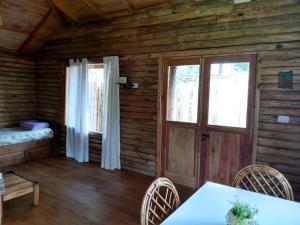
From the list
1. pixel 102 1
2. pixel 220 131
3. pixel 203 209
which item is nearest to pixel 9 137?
pixel 102 1

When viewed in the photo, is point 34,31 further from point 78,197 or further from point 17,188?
point 78,197

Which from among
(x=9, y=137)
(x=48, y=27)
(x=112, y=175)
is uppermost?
(x=48, y=27)

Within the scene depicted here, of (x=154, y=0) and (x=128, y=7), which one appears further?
(x=128, y=7)

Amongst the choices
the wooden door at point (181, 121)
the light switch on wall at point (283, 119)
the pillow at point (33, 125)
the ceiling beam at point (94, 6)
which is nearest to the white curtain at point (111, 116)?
the ceiling beam at point (94, 6)

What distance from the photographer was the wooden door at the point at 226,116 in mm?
3596

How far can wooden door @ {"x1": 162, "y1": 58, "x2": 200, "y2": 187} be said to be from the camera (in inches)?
160

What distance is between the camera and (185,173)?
421 centimetres

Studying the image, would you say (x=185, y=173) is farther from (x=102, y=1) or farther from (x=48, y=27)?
(x=48, y=27)

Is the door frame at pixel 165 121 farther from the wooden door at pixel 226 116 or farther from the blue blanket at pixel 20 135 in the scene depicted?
the blue blanket at pixel 20 135

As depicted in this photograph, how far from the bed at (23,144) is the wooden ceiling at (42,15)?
6.65 ft

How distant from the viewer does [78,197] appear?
3682 mm

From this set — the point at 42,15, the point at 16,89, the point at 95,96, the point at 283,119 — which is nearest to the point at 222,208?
the point at 283,119

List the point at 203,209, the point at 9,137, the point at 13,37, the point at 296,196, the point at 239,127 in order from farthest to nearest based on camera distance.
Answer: the point at 13,37 → the point at 9,137 → the point at 239,127 → the point at 296,196 → the point at 203,209

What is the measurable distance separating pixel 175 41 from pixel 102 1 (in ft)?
5.12
